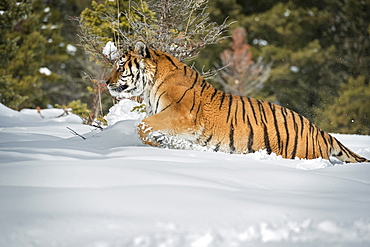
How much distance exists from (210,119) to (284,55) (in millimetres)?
17036

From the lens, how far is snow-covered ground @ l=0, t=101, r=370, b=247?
146cm

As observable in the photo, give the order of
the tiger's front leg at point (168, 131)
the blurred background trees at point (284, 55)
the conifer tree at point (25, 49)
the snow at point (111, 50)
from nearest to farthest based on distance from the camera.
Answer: the tiger's front leg at point (168, 131) → the snow at point (111, 50) → the conifer tree at point (25, 49) → the blurred background trees at point (284, 55)

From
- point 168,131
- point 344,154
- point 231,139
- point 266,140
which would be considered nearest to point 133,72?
point 168,131

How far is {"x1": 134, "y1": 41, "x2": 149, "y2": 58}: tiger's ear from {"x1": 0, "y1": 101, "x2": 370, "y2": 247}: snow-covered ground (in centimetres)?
156

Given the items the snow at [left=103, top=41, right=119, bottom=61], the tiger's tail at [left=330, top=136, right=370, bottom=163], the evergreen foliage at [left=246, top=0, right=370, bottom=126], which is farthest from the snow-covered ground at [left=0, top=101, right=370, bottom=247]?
the evergreen foliage at [left=246, top=0, right=370, bottom=126]

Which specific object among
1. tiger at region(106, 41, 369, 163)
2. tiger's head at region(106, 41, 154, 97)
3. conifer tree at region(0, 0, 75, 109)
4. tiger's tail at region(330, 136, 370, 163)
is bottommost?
tiger's tail at region(330, 136, 370, 163)

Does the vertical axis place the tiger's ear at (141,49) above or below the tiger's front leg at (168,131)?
above

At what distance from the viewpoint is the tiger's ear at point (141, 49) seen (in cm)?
378

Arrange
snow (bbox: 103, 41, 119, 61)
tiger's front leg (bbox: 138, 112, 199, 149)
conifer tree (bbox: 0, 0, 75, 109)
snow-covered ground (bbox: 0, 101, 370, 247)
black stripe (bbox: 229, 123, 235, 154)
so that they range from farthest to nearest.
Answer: conifer tree (bbox: 0, 0, 75, 109) → snow (bbox: 103, 41, 119, 61) → black stripe (bbox: 229, 123, 235, 154) → tiger's front leg (bbox: 138, 112, 199, 149) → snow-covered ground (bbox: 0, 101, 370, 247)

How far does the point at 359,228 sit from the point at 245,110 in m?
2.13

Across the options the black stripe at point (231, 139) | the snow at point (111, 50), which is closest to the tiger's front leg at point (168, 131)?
the black stripe at point (231, 139)

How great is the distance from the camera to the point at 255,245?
4.84 feet

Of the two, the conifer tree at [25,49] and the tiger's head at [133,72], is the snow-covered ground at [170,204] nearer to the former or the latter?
the tiger's head at [133,72]

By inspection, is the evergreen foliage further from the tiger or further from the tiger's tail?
the tiger
